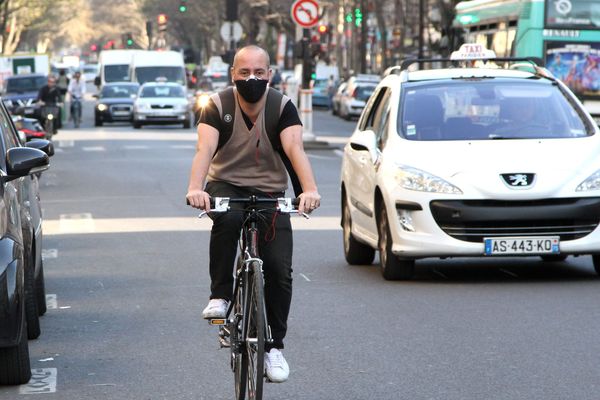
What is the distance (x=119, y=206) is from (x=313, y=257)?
6761mm

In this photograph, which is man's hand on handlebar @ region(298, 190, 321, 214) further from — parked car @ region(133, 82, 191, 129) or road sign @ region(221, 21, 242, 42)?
parked car @ region(133, 82, 191, 129)

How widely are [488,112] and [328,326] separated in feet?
11.6

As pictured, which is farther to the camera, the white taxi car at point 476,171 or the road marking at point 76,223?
the road marking at point 76,223

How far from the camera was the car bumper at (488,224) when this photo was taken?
465 inches

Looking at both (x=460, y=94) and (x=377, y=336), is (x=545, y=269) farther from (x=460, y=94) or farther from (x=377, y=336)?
(x=377, y=336)

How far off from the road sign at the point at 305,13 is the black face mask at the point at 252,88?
2754 cm

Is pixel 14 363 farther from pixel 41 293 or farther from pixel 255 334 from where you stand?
pixel 41 293

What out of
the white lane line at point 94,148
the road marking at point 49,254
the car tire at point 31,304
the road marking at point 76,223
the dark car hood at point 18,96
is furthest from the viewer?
the dark car hood at point 18,96

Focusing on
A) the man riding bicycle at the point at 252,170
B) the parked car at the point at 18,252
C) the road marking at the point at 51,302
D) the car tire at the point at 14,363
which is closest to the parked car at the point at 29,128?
the road marking at the point at 51,302

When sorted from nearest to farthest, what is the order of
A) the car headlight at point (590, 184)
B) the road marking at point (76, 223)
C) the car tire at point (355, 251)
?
the car headlight at point (590, 184) → the car tire at point (355, 251) → the road marking at point (76, 223)

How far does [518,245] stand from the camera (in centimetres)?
1180

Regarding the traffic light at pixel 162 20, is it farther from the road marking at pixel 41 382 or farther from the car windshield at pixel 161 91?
the road marking at pixel 41 382

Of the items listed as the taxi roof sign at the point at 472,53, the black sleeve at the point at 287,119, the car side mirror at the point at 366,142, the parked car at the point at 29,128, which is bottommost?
the parked car at the point at 29,128

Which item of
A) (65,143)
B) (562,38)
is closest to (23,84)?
(65,143)
